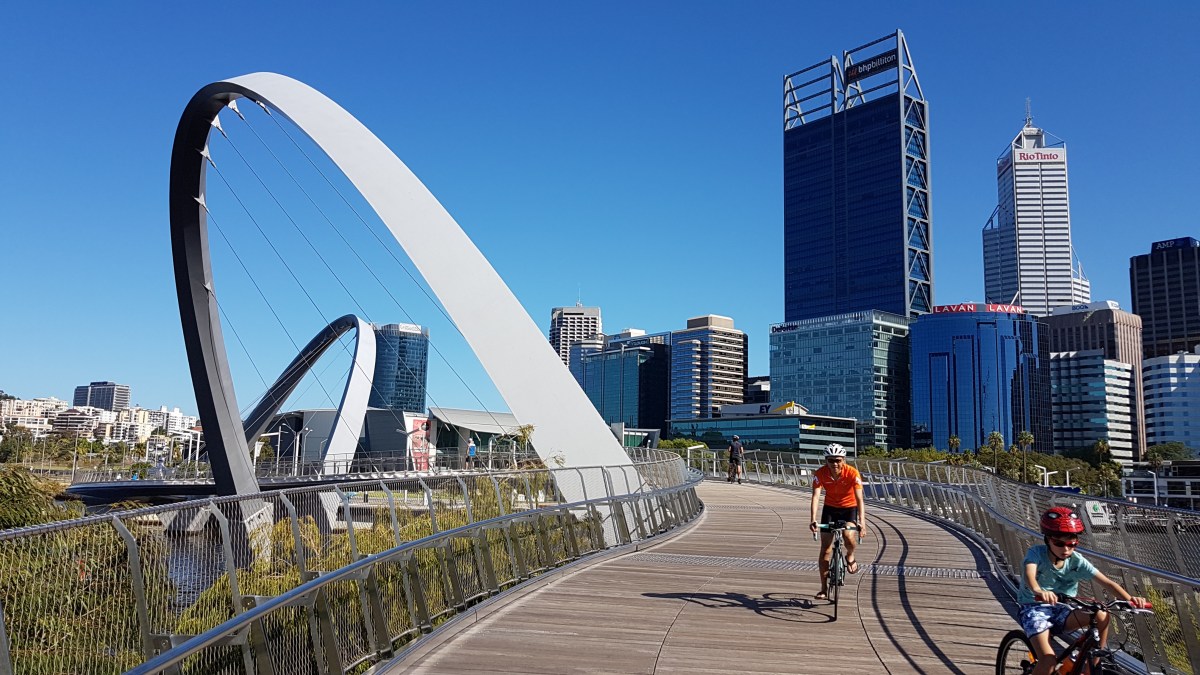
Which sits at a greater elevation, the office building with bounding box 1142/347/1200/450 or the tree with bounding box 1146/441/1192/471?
the office building with bounding box 1142/347/1200/450

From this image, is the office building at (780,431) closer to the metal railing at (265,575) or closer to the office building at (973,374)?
the office building at (973,374)

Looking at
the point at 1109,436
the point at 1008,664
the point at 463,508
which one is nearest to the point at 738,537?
the point at 463,508

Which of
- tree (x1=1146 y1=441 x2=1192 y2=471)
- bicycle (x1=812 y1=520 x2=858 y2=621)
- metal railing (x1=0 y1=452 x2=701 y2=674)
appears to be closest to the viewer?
metal railing (x1=0 y1=452 x2=701 y2=674)

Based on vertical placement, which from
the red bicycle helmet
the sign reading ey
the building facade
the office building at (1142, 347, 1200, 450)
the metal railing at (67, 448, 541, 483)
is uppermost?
the sign reading ey

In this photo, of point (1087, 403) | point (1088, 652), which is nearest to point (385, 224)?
point (1088, 652)

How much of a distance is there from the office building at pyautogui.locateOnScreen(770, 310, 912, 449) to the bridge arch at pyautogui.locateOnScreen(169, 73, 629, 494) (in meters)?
147

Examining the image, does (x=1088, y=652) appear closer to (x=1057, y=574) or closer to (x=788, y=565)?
(x=1057, y=574)

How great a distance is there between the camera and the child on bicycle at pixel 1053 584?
5.30 metres

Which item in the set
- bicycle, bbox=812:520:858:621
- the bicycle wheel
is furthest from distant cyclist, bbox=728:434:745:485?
the bicycle wheel

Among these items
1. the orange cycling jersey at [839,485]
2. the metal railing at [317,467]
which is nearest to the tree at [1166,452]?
the metal railing at [317,467]

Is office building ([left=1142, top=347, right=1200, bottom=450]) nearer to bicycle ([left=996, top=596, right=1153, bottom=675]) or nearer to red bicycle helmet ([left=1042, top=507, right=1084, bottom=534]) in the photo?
red bicycle helmet ([left=1042, top=507, right=1084, bottom=534])

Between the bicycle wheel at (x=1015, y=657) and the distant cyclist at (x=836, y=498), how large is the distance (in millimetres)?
1849

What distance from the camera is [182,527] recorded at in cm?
557

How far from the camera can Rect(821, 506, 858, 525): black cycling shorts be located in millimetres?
9469
